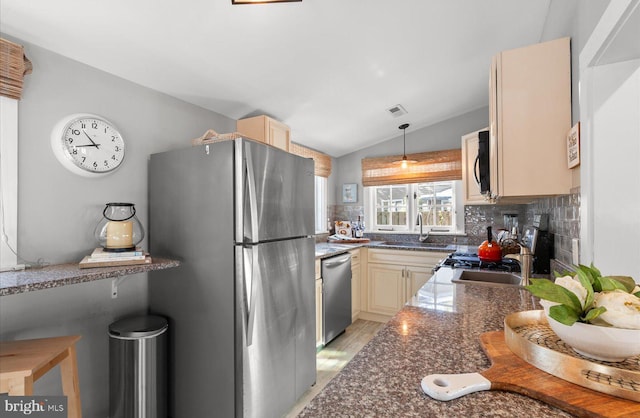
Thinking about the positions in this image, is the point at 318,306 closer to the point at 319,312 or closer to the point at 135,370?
the point at 319,312

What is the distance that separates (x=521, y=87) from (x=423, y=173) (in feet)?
7.79

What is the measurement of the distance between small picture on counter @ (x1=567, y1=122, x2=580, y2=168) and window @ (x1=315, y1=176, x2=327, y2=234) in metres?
2.92

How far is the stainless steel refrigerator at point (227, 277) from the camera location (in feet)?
5.49

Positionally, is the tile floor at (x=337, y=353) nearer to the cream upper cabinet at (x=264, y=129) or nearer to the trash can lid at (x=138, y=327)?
the trash can lid at (x=138, y=327)

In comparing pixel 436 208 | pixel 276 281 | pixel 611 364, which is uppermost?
pixel 436 208

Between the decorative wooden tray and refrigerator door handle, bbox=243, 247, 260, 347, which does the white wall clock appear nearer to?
refrigerator door handle, bbox=243, 247, 260, 347

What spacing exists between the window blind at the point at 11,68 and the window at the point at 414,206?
11.7 ft

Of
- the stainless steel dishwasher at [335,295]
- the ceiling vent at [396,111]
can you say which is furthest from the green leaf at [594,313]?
the ceiling vent at [396,111]

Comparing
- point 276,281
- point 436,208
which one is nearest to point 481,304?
point 276,281

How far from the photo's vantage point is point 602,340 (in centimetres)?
60

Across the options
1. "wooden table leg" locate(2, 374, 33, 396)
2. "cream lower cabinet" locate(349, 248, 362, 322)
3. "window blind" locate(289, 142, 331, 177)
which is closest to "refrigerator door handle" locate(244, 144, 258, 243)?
"wooden table leg" locate(2, 374, 33, 396)

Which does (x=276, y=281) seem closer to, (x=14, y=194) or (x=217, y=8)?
(x=14, y=194)

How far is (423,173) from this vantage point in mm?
3830

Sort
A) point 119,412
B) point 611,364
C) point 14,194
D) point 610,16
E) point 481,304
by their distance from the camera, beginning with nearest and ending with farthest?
point 611,364, point 610,16, point 481,304, point 14,194, point 119,412
